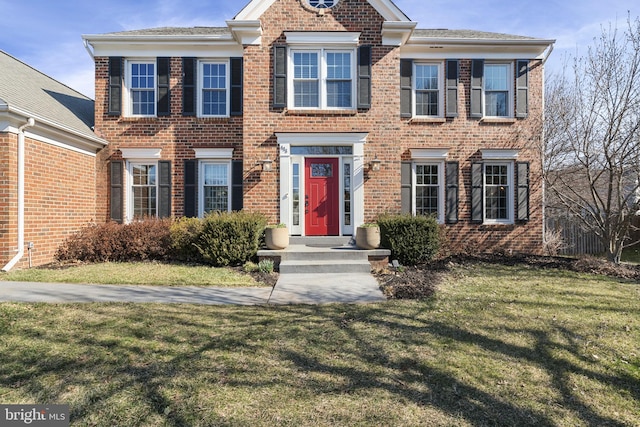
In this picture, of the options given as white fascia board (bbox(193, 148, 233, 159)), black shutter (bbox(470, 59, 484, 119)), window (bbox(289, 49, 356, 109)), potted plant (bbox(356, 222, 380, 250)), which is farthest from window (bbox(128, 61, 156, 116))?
black shutter (bbox(470, 59, 484, 119))

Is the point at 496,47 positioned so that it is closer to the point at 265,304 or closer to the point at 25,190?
the point at 265,304

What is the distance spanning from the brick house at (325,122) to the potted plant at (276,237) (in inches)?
52.8

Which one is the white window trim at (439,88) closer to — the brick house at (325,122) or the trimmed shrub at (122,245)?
the brick house at (325,122)

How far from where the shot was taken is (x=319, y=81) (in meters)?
10.2

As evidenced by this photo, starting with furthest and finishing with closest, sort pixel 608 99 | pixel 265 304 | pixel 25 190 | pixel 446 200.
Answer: pixel 446 200 < pixel 608 99 < pixel 25 190 < pixel 265 304

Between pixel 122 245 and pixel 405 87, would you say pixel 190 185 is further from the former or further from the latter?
pixel 405 87

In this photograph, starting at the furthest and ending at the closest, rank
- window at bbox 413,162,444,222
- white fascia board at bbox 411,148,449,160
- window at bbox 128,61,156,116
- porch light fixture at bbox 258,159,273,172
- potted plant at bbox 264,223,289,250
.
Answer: window at bbox 413,162,444,222 → white fascia board at bbox 411,148,449,160 → window at bbox 128,61,156,116 → porch light fixture at bbox 258,159,273,172 → potted plant at bbox 264,223,289,250

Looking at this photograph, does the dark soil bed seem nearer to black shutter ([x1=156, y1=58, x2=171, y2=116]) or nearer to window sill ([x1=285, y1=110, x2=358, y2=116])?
window sill ([x1=285, y1=110, x2=358, y2=116])

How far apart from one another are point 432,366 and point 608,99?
30.5 feet

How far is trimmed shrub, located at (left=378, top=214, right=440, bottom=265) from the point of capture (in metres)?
8.80

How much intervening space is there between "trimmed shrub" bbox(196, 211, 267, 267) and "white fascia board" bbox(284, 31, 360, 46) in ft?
17.0

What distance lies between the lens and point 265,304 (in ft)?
18.4

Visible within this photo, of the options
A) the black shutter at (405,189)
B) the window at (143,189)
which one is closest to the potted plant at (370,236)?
the black shutter at (405,189)

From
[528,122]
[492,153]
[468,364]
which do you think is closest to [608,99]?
[528,122]
